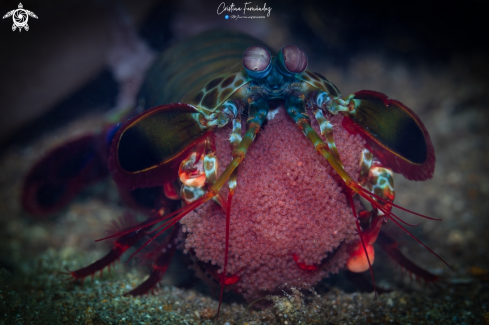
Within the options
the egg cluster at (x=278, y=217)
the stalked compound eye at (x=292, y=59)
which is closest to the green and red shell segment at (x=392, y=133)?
the egg cluster at (x=278, y=217)

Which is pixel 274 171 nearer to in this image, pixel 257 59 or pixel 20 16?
pixel 257 59

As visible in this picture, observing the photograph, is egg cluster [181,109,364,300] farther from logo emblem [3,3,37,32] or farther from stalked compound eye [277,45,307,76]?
logo emblem [3,3,37,32]

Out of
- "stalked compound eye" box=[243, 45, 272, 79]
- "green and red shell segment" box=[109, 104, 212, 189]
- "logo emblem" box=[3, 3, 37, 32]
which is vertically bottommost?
"green and red shell segment" box=[109, 104, 212, 189]

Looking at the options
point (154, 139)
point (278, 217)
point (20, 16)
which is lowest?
point (278, 217)

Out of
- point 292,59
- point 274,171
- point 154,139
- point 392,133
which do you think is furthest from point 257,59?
point 392,133

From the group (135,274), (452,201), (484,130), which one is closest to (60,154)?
(135,274)

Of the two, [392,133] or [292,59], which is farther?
[392,133]

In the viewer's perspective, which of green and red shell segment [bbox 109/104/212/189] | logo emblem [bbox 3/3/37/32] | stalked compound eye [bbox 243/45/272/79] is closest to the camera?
stalked compound eye [bbox 243/45/272/79]

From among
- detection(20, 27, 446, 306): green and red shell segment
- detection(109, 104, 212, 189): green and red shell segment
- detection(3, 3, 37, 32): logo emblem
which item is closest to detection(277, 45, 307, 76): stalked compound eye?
detection(20, 27, 446, 306): green and red shell segment
